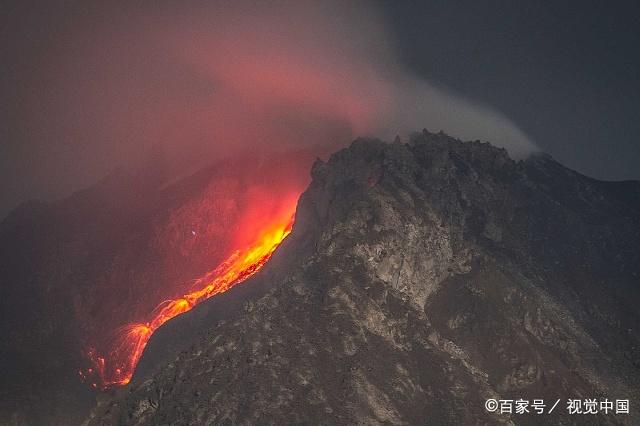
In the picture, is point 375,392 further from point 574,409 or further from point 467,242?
point 467,242

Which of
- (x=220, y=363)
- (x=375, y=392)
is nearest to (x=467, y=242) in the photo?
(x=375, y=392)

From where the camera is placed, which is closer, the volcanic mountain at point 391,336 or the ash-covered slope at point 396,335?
the ash-covered slope at point 396,335

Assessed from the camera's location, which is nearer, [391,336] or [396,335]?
[391,336]

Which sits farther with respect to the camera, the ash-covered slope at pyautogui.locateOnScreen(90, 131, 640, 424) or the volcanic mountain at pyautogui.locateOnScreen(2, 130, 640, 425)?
the volcanic mountain at pyautogui.locateOnScreen(2, 130, 640, 425)
